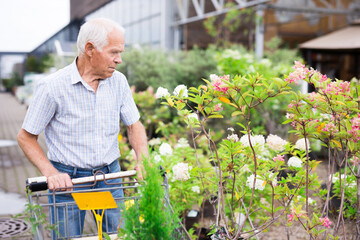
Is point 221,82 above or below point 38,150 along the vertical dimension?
above

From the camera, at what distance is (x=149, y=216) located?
4.96 feet

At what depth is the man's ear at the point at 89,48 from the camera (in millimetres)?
2094

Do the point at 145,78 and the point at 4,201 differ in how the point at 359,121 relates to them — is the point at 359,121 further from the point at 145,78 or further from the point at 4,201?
the point at 145,78

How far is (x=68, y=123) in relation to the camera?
2176 mm

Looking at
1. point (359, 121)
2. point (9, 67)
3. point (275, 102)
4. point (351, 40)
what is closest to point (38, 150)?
point (359, 121)

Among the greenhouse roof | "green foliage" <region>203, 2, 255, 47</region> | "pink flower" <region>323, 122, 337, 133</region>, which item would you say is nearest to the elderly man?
"pink flower" <region>323, 122, 337, 133</region>

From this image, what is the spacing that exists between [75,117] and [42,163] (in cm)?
30

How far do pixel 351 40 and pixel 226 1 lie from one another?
4.91 metres

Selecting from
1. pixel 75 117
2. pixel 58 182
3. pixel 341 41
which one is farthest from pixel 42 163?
pixel 341 41

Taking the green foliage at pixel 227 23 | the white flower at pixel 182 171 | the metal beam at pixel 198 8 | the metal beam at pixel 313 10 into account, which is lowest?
the white flower at pixel 182 171

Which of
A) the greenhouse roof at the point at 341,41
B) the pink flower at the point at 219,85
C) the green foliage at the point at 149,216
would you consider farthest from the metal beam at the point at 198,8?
the green foliage at the point at 149,216

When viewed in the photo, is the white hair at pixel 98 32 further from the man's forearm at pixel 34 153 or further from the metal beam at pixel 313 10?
the metal beam at pixel 313 10

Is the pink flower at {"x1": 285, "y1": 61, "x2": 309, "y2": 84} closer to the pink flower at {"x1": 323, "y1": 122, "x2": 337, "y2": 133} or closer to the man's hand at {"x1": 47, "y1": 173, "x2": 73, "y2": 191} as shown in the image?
the pink flower at {"x1": 323, "y1": 122, "x2": 337, "y2": 133}

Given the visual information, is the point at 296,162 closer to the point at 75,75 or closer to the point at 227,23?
the point at 75,75
